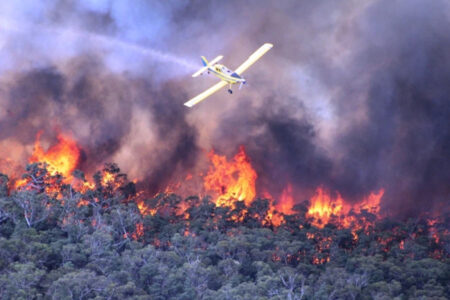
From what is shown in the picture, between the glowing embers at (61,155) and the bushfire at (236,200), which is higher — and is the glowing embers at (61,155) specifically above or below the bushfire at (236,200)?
above

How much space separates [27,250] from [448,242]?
96.8ft

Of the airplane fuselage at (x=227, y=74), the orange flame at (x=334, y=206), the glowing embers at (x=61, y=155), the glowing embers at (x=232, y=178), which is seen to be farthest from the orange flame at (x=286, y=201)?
the glowing embers at (x=61, y=155)

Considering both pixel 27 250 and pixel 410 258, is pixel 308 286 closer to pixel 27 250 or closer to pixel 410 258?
pixel 410 258

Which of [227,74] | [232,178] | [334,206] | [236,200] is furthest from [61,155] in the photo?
[334,206]

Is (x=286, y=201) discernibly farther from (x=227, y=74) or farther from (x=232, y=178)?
(x=227, y=74)

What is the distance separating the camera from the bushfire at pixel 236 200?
54.0 m

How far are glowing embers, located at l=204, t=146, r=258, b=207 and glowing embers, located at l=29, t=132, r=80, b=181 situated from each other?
11.8 meters

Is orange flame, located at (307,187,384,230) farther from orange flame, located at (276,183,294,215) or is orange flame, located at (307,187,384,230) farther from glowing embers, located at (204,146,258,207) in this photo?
glowing embers, located at (204,146,258,207)

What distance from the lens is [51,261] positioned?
154 feet

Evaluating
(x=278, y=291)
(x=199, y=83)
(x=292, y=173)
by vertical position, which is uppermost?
(x=199, y=83)

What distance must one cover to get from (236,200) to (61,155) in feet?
54.6

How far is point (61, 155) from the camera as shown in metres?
64.9

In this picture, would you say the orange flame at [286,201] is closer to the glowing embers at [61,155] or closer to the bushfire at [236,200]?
the bushfire at [236,200]

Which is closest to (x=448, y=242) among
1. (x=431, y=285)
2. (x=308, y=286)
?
(x=431, y=285)
